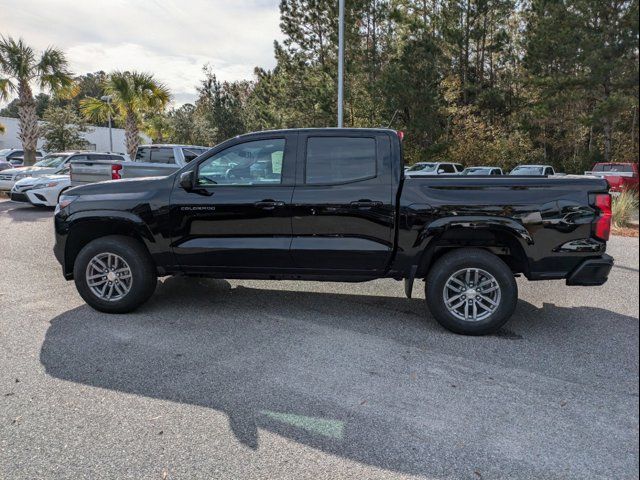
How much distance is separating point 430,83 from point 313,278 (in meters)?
23.5

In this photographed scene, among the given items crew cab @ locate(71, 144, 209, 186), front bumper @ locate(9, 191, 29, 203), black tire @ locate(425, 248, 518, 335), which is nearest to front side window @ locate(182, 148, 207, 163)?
crew cab @ locate(71, 144, 209, 186)

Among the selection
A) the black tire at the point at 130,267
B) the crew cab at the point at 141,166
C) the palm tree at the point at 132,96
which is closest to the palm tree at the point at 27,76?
the palm tree at the point at 132,96

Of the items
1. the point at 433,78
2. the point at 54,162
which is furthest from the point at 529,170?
the point at 54,162

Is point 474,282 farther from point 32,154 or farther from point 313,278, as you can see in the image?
point 32,154

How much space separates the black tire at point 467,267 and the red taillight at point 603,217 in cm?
84

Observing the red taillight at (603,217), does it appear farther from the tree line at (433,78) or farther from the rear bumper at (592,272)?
the tree line at (433,78)

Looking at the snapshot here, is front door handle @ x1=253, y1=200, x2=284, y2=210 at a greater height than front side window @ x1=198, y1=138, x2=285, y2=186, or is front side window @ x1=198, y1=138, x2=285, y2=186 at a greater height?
front side window @ x1=198, y1=138, x2=285, y2=186

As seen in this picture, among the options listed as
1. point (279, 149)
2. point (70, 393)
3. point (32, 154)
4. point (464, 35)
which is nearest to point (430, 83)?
point (464, 35)

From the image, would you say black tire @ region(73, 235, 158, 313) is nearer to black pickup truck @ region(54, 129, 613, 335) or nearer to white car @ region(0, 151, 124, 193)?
black pickup truck @ region(54, 129, 613, 335)

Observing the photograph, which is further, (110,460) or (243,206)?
(243,206)

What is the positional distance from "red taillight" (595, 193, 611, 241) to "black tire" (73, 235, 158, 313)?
4385 millimetres

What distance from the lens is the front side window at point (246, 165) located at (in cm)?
507

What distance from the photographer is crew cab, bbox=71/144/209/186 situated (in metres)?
11.5

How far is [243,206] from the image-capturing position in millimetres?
4980
